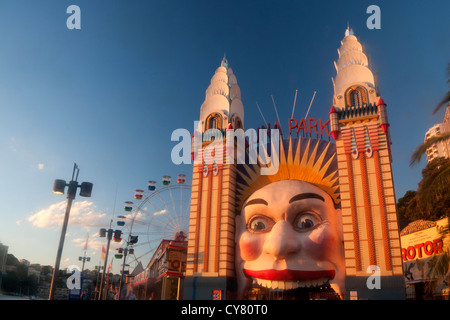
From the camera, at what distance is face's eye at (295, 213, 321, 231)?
19.5 metres

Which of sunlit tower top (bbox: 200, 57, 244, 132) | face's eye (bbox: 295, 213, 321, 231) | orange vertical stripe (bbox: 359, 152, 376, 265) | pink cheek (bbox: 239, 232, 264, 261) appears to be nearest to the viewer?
orange vertical stripe (bbox: 359, 152, 376, 265)

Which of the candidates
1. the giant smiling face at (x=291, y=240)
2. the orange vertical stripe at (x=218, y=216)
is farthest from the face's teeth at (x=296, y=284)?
the orange vertical stripe at (x=218, y=216)

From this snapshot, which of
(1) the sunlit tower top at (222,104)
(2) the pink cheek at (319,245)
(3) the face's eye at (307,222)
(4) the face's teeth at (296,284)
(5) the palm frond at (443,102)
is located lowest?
(4) the face's teeth at (296,284)

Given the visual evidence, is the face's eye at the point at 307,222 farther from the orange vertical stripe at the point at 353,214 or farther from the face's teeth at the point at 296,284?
the face's teeth at the point at 296,284

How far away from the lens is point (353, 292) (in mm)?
17688

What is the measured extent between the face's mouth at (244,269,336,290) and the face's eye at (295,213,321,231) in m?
2.37

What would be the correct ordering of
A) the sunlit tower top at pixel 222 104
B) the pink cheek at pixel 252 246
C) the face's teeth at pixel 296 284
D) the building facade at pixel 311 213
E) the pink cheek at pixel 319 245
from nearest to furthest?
the building facade at pixel 311 213 < the pink cheek at pixel 319 245 < the face's teeth at pixel 296 284 < the pink cheek at pixel 252 246 < the sunlit tower top at pixel 222 104

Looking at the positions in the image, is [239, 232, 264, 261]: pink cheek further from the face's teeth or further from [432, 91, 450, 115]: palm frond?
[432, 91, 450, 115]: palm frond

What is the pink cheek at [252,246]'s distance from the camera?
20375 millimetres

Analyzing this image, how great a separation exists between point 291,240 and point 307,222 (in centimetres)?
155

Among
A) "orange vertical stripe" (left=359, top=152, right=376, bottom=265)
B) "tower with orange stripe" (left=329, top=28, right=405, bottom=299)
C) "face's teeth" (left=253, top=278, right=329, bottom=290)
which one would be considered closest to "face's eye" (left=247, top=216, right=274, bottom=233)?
"face's teeth" (left=253, top=278, right=329, bottom=290)

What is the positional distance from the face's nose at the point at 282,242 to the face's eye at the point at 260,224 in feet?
3.05

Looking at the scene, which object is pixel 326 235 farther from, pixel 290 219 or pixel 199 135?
pixel 199 135
